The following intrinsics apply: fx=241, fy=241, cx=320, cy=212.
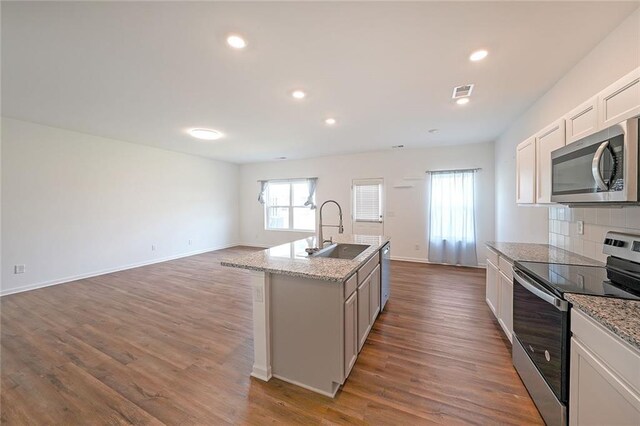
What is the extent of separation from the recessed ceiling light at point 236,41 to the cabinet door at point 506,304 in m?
3.00

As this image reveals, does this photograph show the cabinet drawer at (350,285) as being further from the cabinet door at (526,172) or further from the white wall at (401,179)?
the white wall at (401,179)

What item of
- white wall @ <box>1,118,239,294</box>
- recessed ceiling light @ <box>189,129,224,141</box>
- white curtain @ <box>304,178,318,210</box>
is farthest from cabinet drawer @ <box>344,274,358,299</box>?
white wall @ <box>1,118,239,294</box>

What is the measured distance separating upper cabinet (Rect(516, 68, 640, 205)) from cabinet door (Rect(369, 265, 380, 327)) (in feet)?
5.27

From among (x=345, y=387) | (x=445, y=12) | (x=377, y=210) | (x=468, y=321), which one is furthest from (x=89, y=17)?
(x=377, y=210)

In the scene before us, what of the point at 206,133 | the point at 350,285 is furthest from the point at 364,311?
the point at 206,133

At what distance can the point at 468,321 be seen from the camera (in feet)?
9.03

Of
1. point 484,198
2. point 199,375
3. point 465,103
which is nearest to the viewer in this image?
point 199,375

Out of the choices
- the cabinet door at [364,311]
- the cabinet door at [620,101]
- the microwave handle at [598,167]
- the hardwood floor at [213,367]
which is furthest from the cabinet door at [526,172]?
the cabinet door at [364,311]

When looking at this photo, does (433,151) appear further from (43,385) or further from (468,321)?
(43,385)

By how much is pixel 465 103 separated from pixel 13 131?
6.45 metres

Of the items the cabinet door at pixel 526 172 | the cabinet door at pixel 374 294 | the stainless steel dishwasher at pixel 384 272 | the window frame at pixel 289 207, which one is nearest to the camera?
the cabinet door at pixel 526 172

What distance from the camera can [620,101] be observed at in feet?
4.32

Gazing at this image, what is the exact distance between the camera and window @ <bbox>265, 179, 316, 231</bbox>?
6930 mm

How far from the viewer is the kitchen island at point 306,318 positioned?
1685 millimetres
